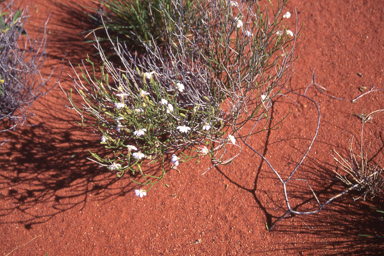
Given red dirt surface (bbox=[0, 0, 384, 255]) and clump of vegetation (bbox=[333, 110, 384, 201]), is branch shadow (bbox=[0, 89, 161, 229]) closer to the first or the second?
red dirt surface (bbox=[0, 0, 384, 255])

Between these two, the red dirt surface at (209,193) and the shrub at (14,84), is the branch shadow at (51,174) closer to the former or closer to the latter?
the red dirt surface at (209,193)

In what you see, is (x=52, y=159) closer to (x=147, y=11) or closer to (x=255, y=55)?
(x=147, y=11)

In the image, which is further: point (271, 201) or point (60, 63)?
point (60, 63)

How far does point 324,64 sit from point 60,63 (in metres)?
2.40

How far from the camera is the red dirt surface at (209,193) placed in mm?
1741

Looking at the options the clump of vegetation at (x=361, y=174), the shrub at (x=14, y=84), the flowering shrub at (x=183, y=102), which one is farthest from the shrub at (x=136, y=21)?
the clump of vegetation at (x=361, y=174)

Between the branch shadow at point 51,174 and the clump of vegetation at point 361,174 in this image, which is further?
the branch shadow at point 51,174

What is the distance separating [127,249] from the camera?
178cm

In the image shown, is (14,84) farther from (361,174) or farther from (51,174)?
(361,174)

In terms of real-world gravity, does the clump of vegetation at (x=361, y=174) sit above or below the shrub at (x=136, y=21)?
below

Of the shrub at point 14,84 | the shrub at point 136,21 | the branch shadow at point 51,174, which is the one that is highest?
the shrub at point 136,21

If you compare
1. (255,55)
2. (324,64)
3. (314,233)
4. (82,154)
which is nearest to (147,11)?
(255,55)

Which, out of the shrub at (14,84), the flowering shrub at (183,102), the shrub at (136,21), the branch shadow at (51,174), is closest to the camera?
the flowering shrub at (183,102)

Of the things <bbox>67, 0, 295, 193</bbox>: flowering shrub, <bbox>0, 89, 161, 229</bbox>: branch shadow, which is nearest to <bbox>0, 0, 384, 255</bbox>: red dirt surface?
<bbox>0, 89, 161, 229</bbox>: branch shadow
